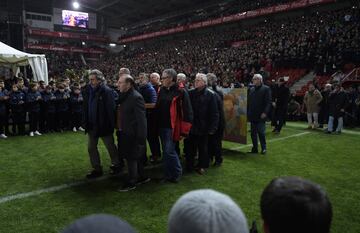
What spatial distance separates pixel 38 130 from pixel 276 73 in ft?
49.4

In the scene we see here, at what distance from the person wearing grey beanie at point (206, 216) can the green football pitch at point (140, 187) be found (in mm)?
2665

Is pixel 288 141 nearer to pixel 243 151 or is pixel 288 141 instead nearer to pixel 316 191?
pixel 243 151

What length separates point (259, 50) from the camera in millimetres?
24547

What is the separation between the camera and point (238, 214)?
1.15m

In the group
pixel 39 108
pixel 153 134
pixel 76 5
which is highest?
pixel 76 5

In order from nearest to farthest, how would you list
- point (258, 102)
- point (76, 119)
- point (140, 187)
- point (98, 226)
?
point (98, 226), point (140, 187), point (258, 102), point (76, 119)

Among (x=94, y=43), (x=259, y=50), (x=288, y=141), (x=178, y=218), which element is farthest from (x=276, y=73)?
(x=94, y=43)

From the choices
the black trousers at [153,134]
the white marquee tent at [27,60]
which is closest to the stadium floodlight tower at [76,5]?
the white marquee tent at [27,60]

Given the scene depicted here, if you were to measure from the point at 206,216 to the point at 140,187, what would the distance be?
417 cm

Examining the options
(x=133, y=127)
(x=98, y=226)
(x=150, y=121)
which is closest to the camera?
(x=98, y=226)

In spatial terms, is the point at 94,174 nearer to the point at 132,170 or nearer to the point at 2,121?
the point at 132,170

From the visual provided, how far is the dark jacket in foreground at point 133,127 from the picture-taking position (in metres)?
4.75

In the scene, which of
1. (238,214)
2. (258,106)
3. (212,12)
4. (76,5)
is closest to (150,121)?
(258,106)

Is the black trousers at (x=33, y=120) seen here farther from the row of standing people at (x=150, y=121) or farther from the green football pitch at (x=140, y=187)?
the row of standing people at (x=150, y=121)
